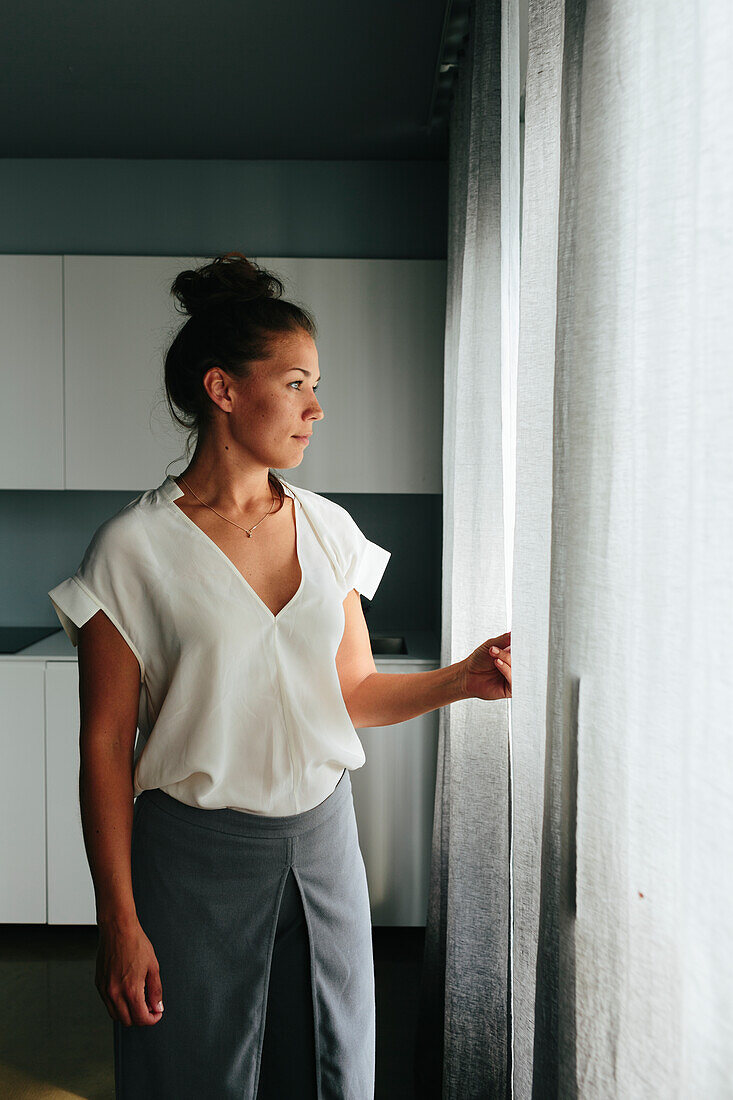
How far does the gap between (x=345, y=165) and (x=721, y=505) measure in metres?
3.15

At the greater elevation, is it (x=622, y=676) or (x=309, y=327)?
(x=309, y=327)

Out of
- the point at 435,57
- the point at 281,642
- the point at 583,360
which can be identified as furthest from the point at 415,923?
the point at 435,57

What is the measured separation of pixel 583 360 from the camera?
0.90 metres

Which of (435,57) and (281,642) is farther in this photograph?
(435,57)

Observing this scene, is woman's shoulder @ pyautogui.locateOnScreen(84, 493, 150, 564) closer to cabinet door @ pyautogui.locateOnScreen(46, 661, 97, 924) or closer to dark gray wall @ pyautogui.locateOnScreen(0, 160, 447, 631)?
cabinet door @ pyautogui.locateOnScreen(46, 661, 97, 924)

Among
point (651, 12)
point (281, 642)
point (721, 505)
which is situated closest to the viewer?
point (721, 505)

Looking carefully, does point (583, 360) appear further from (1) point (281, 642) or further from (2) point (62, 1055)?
(2) point (62, 1055)

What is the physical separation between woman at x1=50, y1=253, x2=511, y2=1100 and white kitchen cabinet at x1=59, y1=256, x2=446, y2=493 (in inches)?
67.0

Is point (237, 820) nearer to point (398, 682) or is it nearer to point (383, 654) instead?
point (398, 682)

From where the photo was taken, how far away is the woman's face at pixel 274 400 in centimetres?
130

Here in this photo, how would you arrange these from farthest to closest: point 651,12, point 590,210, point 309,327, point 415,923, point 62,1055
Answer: point 415,923, point 62,1055, point 309,327, point 590,210, point 651,12

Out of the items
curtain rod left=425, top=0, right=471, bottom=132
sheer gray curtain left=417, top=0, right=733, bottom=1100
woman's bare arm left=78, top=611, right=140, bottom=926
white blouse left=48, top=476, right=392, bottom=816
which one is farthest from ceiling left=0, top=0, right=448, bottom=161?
woman's bare arm left=78, top=611, right=140, bottom=926

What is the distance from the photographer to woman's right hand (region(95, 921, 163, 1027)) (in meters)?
1.17

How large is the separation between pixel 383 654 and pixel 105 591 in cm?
200
